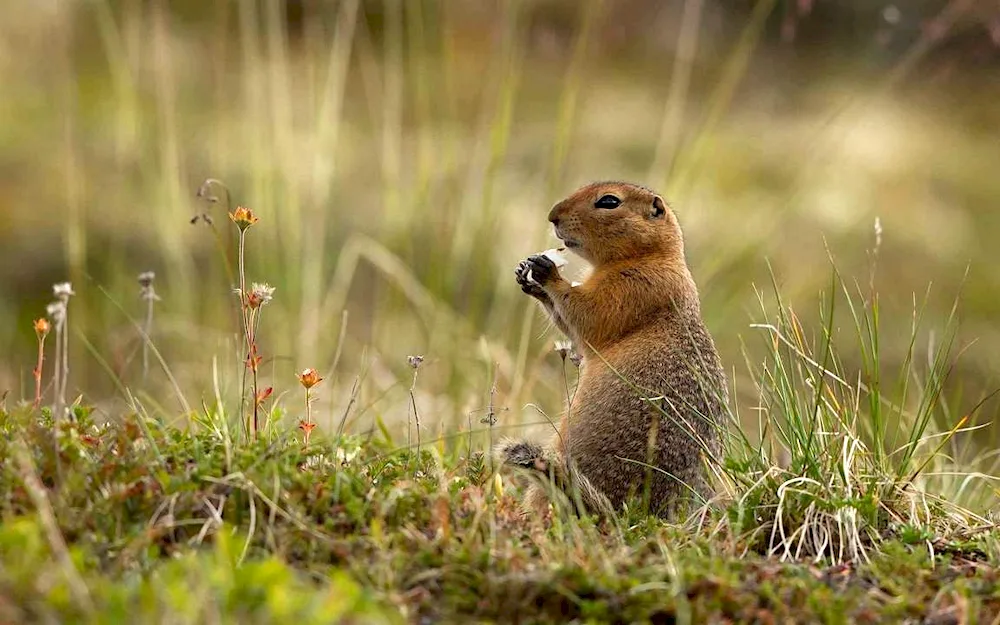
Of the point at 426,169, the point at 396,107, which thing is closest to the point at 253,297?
the point at 426,169

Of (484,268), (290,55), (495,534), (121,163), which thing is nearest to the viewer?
(495,534)

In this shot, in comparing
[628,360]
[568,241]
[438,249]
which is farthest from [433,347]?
[628,360]

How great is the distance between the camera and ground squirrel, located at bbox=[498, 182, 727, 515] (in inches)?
175

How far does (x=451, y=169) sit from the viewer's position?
7289 mm

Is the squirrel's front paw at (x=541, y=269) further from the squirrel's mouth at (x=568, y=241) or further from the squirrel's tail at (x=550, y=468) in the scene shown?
the squirrel's tail at (x=550, y=468)

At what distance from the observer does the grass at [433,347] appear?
3168mm

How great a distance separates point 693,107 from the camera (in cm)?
1433

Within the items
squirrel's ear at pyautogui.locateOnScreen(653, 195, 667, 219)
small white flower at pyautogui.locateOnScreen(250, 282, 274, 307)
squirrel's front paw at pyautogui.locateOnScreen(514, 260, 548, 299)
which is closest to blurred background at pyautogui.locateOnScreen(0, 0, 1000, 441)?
squirrel's front paw at pyautogui.locateOnScreen(514, 260, 548, 299)

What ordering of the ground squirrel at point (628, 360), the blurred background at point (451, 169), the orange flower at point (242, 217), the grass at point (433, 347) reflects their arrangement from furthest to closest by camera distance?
the blurred background at point (451, 169)
the ground squirrel at point (628, 360)
the orange flower at point (242, 217)
the grass at point (433, 347)

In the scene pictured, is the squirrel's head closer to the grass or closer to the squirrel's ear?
the squirrel's ear

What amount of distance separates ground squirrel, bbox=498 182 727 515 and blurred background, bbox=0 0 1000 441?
633mm

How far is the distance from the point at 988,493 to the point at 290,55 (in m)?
10.7

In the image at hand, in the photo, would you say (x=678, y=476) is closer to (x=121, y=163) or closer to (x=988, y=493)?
(x=988, y=493)

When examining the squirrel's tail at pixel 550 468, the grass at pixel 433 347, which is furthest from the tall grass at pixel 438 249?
the squirrel's tail at pixel 550 468
